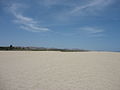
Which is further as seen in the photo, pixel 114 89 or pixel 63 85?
pixel 63 85

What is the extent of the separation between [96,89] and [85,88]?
1.09ft

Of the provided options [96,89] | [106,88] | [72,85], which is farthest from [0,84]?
[106,88]

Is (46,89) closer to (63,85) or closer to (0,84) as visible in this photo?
(63,85)

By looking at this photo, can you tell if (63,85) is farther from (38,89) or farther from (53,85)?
(38,89)

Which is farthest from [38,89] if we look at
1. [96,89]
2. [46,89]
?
[96,89]

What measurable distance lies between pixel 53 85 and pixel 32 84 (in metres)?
0.70

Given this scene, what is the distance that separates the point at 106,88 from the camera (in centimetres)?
422

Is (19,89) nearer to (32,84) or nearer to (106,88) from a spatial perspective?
(32,84)

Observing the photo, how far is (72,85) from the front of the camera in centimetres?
448

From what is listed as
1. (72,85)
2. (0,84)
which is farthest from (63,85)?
(0,84)

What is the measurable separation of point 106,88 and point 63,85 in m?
1.36

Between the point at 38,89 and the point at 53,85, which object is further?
the point at 53,85

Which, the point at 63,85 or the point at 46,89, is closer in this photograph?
the point at 46,89

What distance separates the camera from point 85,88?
13.8 feet
